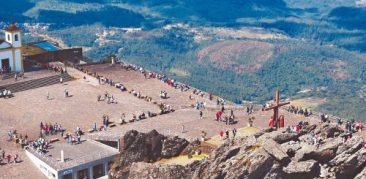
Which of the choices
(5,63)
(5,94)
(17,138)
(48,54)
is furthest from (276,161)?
(48,54)

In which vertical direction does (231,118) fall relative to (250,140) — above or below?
below

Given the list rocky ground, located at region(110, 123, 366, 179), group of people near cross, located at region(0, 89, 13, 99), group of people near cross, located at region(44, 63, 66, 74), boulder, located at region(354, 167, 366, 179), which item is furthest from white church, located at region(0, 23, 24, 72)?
boulder, located at region(354, 167, 366, 179)

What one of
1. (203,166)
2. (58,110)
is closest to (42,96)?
(58,110)

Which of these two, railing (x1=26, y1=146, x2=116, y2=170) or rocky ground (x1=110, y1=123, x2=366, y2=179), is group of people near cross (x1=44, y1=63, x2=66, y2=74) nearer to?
railing (x1=26, y1=146, x2=116, y2=170)

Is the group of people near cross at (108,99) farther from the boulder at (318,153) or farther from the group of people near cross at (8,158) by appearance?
the boulder at (318,153)

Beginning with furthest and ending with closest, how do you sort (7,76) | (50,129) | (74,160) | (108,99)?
(7,76) → (108,99) → (50,129) → (74,160)

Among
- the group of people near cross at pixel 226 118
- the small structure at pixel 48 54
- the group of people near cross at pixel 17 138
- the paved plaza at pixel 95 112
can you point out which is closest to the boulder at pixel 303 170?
the paved plaza at pixel 95 112

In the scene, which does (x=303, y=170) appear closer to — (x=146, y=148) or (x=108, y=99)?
(x=146, y=148)

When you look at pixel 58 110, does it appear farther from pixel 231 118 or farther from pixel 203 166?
pixel 203 166
